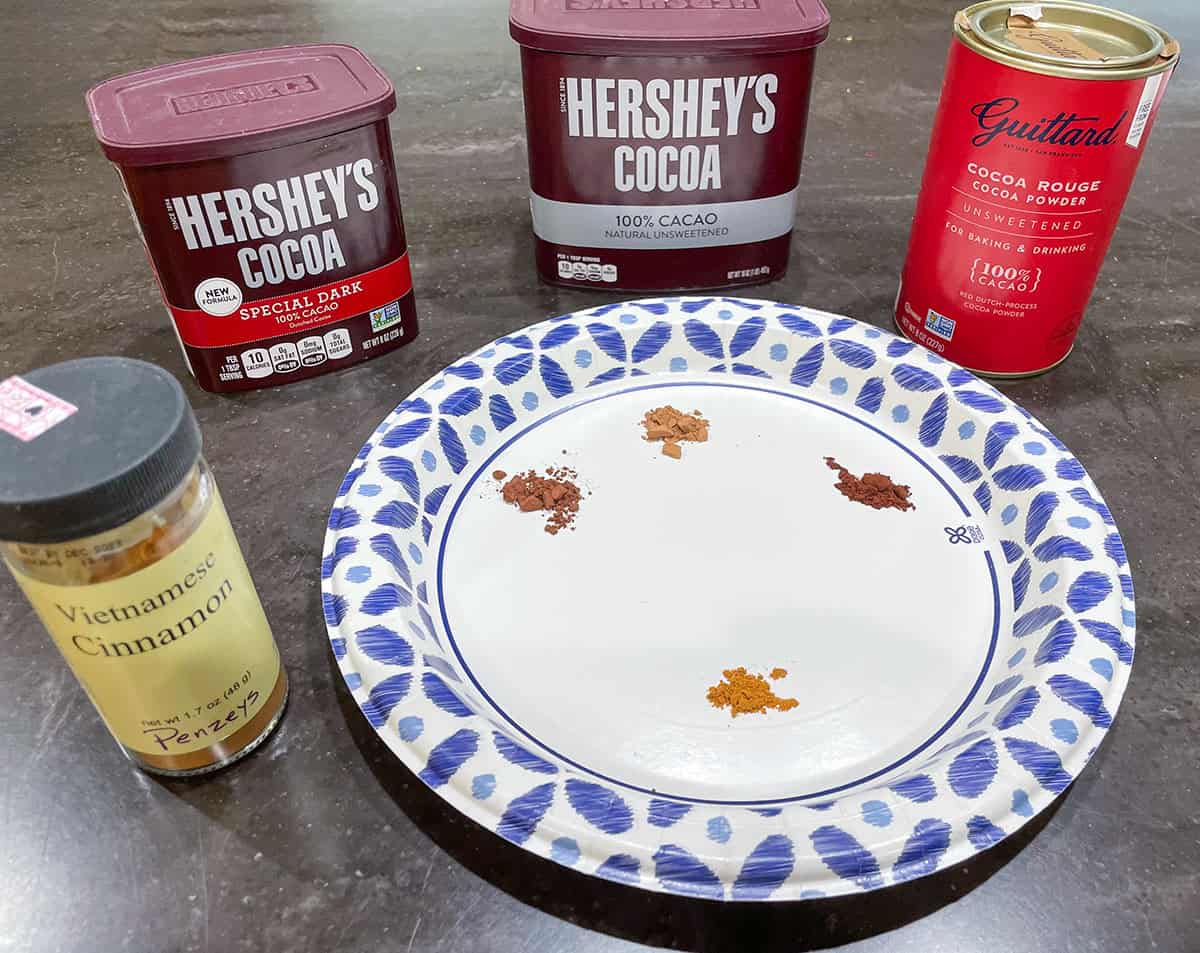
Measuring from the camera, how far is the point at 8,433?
0.40 m

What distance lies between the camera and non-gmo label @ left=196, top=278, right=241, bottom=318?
751 mm

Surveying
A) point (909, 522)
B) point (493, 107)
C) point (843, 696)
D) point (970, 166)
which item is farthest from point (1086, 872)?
point (493, 107)

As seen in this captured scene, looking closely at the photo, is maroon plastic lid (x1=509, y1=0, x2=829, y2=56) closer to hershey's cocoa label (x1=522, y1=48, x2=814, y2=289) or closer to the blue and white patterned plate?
hershey's cocoa label (x1=522, y1=48, x2=814, y2=289)

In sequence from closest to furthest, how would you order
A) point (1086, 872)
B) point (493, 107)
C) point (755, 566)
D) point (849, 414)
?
point (1086, 872), point (755, 566), point (849, 414), point (493, 107)

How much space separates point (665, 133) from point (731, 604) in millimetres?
428

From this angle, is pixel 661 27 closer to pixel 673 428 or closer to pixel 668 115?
pixel 668 115

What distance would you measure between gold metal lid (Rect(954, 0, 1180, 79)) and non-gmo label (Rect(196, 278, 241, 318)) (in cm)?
59

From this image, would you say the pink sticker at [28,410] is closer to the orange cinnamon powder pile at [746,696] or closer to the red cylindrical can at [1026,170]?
the orange cinnamon powder pile at [746,696]

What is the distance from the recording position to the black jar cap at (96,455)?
1.26 ft

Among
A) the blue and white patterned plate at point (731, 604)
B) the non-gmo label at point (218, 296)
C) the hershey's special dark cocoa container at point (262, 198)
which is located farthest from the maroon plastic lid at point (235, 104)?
the blue and white patterned plate at point (731, 604)

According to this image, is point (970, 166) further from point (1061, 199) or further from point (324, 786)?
point (324, 786)

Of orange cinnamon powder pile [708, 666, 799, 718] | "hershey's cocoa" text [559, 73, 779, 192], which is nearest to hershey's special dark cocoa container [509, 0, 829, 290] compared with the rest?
"hershey's cocoa" text [559, 73, 779, 192]

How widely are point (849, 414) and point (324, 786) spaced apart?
50cm

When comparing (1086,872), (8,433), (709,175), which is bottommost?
(1086,872)
